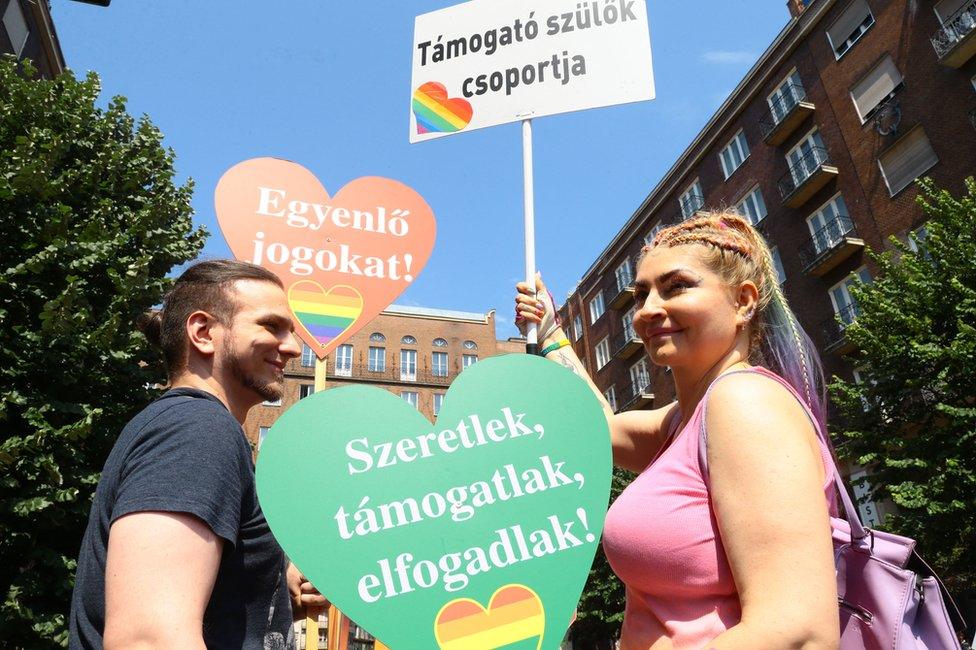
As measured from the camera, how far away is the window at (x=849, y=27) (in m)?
20.4

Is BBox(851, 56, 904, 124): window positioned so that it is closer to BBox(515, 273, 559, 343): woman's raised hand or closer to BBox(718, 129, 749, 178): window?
BBox(718, 129, 749, 178): window

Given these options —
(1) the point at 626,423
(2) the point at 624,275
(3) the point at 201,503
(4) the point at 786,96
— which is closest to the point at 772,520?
(1) the point at 626,423

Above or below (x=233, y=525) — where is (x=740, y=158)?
above

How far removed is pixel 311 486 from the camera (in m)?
1.49

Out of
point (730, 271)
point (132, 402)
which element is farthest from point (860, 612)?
point (132, 402)

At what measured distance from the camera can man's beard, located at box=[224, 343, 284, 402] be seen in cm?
183

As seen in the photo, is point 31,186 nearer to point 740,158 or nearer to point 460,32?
point 460,32

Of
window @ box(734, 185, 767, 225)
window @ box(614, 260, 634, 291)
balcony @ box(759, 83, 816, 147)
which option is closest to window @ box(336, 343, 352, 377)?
window @ box(614, 260, 634, 291)

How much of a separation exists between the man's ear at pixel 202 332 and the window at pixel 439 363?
43685 millimetres

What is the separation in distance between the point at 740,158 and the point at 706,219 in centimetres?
2590

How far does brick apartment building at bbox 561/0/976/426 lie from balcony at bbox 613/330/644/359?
3722 millimetres

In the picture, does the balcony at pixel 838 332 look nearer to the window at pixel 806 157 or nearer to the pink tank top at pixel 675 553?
the window at pixel 806 157

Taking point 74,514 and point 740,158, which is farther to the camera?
point 740,158

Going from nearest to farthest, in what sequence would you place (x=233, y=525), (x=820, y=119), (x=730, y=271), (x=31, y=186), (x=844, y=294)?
1. (x=233, y=525)
2. (x=730, y=271)
3. (x=31, y=186)
4. (x=844, y=294)
5. (x=820, y=119)
